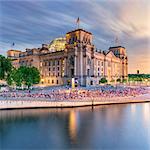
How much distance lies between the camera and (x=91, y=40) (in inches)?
2468

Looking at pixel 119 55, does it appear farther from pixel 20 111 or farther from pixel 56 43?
pixel 20 111

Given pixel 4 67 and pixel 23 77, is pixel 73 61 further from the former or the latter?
pixel 4 67

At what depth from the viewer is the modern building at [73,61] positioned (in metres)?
55.6

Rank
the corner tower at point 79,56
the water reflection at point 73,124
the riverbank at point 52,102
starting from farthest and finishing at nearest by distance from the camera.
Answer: the corner tower at point 79,56, the riverbank at point 52,102, the water reflection at point 73,124

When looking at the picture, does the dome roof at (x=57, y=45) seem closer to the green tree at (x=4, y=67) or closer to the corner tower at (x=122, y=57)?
the corner tower at (x=122, y=57)

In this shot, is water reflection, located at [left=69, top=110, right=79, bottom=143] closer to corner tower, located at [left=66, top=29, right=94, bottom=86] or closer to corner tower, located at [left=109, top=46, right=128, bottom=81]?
corner tower, located at [left=66, top=29, right=94, bottom=86]

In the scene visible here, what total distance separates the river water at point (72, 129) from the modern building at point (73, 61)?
98.7 feet

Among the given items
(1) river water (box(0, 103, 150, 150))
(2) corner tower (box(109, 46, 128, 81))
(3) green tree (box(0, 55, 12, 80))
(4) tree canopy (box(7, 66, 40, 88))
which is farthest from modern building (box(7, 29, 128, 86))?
(1) river water (box(0, 103, 150, 150))

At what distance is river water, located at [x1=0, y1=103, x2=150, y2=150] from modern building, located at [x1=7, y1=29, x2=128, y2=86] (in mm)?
30072

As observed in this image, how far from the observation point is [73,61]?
56312mm

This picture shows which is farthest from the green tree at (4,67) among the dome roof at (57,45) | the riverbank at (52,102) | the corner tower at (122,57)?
the corner tower at (122,57)

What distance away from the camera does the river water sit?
46.3ft

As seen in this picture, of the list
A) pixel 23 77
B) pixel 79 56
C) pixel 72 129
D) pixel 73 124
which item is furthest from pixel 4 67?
pixel 79 56

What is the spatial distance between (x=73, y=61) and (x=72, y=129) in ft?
128
